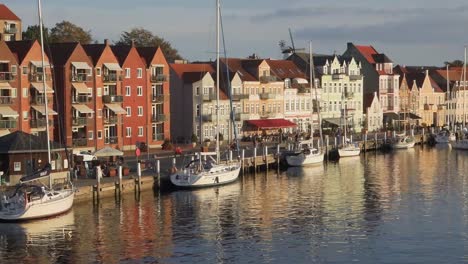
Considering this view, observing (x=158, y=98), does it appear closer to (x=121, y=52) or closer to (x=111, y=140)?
(x=121, y=52)

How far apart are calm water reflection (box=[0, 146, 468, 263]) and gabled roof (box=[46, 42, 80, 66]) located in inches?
843

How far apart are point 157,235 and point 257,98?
63595 millimetres

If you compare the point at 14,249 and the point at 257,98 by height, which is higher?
the point at 257,98

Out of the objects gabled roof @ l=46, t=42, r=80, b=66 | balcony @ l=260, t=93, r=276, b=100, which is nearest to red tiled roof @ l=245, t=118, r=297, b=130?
balcony @ l=260, t=93, r=276, b=100

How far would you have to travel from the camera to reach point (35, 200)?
51500mm

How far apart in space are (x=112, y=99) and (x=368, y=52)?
6404cm

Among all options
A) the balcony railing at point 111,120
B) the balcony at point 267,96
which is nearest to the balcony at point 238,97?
the balcony at point 267,96

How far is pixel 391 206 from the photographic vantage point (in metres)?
58.4

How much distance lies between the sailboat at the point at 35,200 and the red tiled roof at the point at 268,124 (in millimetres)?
53794

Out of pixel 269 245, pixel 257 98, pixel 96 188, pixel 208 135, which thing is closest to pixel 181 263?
pixel 269 245

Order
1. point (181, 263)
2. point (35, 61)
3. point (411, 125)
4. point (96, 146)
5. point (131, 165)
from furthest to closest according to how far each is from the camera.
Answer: point (411, 125) → point (96, 146) → point (35, 61) → point (131, 165) → point (181, 263)

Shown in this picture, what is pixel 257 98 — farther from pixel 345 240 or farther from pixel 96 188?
pixel 345 240

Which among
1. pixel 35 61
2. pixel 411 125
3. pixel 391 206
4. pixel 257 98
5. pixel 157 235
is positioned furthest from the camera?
pixel 411 125

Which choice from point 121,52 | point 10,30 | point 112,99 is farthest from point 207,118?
point 10,30
